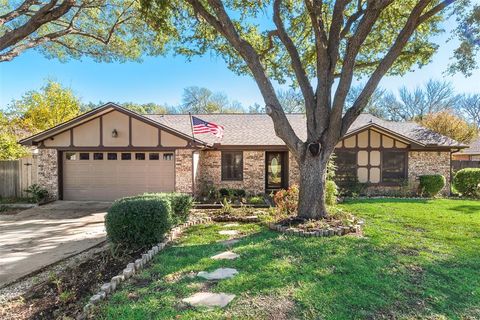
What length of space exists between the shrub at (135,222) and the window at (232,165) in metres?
7.86

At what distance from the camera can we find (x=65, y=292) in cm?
366

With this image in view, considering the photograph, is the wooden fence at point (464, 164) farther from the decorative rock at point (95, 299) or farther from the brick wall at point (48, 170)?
the brick wall at point (48, 170)

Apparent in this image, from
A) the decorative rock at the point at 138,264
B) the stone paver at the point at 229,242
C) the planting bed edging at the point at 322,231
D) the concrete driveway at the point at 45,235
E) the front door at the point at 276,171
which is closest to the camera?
the decorative rock at the point at 138,264

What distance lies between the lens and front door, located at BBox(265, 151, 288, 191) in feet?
46.4

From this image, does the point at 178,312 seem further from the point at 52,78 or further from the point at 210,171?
the point at 52,78

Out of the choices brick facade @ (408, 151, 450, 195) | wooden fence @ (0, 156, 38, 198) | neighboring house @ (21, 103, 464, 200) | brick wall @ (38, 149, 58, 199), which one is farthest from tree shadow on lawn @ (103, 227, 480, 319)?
wooden fence @ (0, 156, 38, 198)

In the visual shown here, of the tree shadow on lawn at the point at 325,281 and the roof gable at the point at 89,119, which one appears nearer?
the tree shadow on lawn at the point at 325,281

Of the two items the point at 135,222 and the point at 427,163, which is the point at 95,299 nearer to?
the point at 135,222

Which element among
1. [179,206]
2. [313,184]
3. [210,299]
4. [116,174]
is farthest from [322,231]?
[116,174]

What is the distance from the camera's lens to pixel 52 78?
20.9 metres

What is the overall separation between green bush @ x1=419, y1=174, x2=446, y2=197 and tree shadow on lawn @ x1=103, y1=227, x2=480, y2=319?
882 cm

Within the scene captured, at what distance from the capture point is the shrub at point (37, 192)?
11.1 m

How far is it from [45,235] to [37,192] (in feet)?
17.5

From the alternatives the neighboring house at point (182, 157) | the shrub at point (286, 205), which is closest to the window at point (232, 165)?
the neighboring house at point (182, 157)
